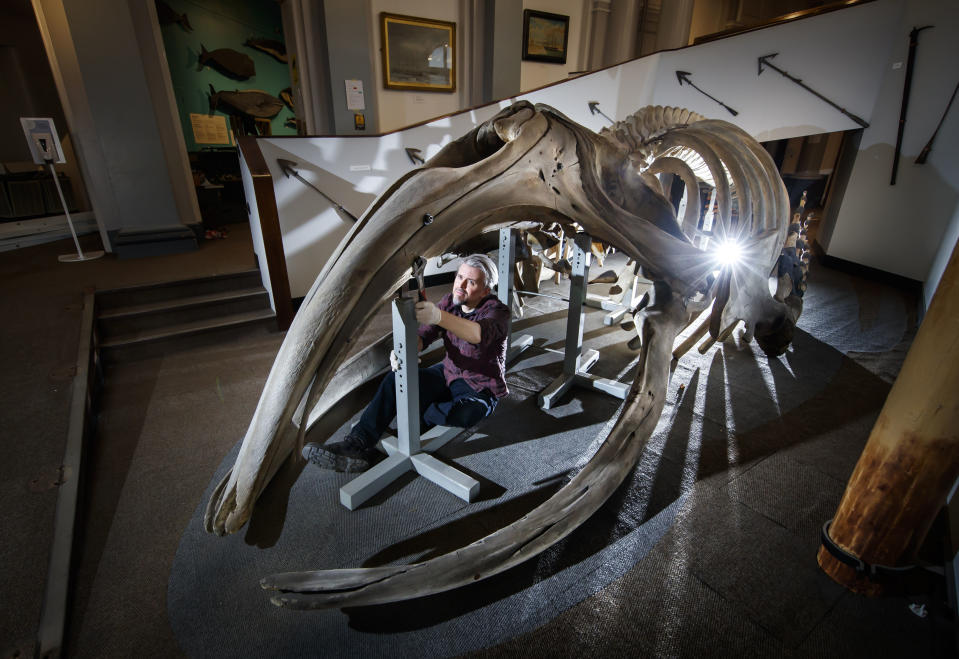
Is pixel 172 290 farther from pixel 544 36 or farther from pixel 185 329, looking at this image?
pixel 544 36

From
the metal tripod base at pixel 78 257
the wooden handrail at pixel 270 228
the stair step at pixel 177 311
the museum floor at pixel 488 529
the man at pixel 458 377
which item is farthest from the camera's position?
the metal tripod base at pixel 78 257

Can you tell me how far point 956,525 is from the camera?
6.86ft

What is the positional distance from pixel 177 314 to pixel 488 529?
3820mm

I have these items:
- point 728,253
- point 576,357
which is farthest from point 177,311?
point 728,253

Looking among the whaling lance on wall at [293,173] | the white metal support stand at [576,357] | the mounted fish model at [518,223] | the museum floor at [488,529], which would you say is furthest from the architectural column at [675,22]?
the mounted fish model at [518,223]

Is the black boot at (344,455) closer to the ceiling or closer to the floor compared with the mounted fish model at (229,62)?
closer to the floor

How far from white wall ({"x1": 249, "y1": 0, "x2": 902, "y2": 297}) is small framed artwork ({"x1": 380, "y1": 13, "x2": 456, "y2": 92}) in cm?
175

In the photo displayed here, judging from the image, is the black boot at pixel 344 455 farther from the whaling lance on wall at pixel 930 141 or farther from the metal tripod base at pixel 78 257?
the whaling lance on wall at pixel 930 141

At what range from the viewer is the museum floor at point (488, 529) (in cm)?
179

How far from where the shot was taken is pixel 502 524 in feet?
7.64

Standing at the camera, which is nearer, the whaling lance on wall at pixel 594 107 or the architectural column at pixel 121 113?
the architectural column at pixel 121 113

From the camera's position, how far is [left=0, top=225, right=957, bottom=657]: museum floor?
1785 mm

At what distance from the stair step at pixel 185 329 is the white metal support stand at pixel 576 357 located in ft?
9.75

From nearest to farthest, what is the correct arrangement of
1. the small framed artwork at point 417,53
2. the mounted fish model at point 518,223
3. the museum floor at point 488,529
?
the mounted fish model at point 518,223, the museum floor at point 488,529, the small framed artwork at point 417,53
